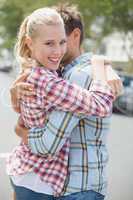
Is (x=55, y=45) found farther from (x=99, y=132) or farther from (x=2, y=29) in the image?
(x=2, y=29)

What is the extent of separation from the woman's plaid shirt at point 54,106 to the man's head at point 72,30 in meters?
0.24

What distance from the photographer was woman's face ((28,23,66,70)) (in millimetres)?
2496

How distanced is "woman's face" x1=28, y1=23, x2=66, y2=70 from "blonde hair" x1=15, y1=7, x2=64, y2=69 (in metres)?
0.02

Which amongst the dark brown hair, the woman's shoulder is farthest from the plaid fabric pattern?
the dark brown hair

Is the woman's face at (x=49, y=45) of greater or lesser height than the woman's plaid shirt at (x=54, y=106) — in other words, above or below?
above

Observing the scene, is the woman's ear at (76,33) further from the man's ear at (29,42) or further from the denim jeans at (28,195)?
the denim jeans at (28,195)

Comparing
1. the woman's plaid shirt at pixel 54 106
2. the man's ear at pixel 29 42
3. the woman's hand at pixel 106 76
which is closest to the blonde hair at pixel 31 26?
the man's ear at pixel 29 42

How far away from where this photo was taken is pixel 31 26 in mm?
2514

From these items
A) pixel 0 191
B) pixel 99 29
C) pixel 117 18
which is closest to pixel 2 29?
pixel 99 29

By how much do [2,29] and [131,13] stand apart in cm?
2436

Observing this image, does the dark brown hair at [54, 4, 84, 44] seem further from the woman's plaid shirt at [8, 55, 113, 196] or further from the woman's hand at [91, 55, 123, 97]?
the woman's plaid shirt at [8, 55, 113, 196]

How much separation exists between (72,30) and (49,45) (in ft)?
0.75

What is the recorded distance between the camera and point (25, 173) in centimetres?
263

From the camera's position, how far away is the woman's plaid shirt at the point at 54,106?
8.09 ft
